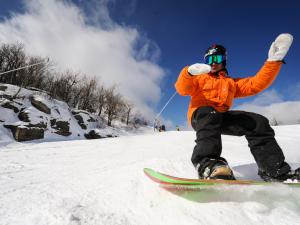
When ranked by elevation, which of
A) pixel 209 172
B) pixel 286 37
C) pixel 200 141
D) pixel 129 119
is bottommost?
pixel 209 172

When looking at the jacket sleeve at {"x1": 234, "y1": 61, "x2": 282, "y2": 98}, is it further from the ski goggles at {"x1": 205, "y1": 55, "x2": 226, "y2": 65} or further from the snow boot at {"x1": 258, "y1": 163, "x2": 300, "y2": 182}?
the snow boot at {"x1": 258, "y1": 163, "x2": 300, "y2": 182}

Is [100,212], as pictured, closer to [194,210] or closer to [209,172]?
[194,210]

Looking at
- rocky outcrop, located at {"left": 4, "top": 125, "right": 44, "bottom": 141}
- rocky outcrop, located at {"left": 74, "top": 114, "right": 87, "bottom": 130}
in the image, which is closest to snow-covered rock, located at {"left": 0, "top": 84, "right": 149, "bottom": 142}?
rocky outcrop, located at {"left": 4, "top": 125, "right": 44, "bottom": 141}

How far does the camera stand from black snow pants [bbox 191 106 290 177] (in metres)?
1.92

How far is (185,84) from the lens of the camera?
2232 millimetres

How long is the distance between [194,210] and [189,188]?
0.14m

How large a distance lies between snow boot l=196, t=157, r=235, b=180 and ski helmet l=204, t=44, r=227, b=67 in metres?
1.37

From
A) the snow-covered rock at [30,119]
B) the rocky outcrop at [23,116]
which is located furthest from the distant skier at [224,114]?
the rocky outcrop at [23,116]

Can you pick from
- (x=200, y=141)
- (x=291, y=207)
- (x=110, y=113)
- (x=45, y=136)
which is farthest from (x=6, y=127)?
(x=110, y=113)

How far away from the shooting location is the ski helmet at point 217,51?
2.63 m

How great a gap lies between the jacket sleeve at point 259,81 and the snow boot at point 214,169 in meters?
1.16

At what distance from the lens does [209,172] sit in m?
1.69

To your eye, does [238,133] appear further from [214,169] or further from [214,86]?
[214,169]

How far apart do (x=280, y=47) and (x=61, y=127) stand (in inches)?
562
